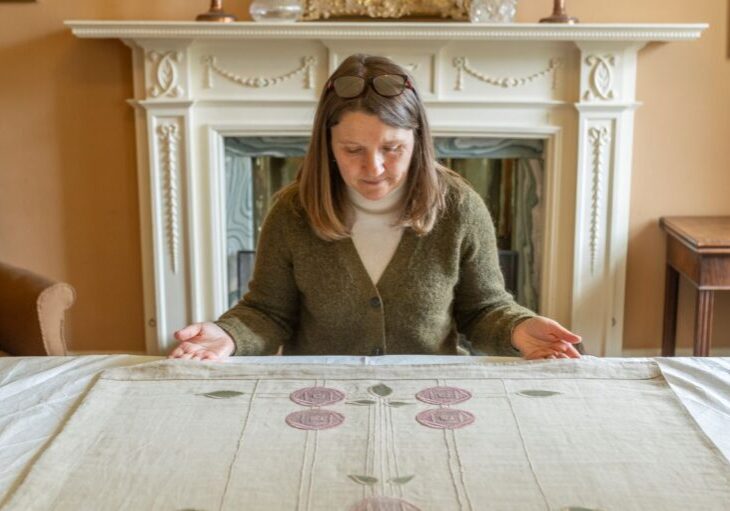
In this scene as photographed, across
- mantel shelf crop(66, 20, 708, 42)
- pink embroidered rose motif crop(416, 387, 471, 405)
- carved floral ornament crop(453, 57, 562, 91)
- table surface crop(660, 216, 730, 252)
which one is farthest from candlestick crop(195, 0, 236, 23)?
pink embroidered rose motif crop(416, 387, 471, 405)

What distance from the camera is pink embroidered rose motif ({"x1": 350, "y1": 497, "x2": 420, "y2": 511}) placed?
76cm

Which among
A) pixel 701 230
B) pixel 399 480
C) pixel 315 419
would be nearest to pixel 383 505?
pixel 399 480

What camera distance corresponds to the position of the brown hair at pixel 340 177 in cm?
141

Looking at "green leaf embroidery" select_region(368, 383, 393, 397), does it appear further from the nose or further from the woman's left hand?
the nose

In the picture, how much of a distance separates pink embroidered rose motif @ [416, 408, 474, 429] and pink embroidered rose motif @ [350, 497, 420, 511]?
169 mm

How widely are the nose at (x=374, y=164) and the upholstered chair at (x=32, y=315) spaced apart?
1.16m

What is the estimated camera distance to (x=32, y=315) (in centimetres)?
213

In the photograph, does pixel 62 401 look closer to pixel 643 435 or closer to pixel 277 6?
pixel 643 435

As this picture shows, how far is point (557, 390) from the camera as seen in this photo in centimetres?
104

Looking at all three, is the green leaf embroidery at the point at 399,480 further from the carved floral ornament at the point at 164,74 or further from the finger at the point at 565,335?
the carved floral ornament at the point at 164,74

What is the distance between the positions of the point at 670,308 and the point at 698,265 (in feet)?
1.24

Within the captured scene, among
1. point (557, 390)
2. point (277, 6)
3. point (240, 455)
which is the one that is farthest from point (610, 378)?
point (277, 6)

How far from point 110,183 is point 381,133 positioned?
1.84 m

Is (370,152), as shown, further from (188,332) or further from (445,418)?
(445,418)
